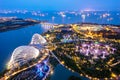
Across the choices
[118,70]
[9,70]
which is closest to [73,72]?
[118,70]

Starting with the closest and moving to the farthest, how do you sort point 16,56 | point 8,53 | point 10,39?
point 16,56 → point 8,53 → point 10,39

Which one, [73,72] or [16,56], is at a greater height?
[16,56]

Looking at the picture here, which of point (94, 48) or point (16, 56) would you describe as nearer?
point (16, 56)

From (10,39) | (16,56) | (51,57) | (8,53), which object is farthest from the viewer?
(10,39)

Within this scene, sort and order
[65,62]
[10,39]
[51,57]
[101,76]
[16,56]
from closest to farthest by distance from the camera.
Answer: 1. [101,76]
2. [16,56]
3. [65,62]
4. [51,57]
5. [10,39]

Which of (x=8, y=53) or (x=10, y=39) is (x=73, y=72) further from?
(x=10, y=39)

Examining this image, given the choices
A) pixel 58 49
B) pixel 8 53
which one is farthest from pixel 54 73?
pixel 8 53

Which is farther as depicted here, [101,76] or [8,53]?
[8,53]

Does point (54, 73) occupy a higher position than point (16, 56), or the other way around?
point (16, 56)

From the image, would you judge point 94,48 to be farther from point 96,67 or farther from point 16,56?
point 16,56
